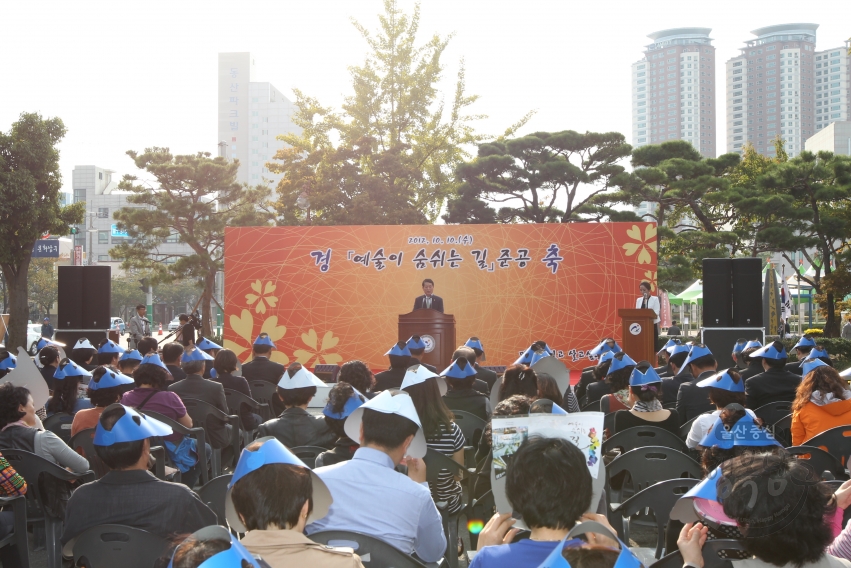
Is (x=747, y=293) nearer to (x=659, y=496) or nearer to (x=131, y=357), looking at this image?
(x=131, y=357)

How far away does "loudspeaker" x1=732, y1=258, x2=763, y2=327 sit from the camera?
11555 millimetres

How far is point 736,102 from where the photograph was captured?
130 meters

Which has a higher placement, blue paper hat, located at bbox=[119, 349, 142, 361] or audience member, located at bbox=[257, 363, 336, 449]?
blue paper hat, located at bbox=[119, 349, 142, 361]

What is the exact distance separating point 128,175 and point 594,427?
23610 millimetres

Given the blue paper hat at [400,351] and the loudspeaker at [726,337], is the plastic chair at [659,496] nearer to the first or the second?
the blue paper hat at [400,351]

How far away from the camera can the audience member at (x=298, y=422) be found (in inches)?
167

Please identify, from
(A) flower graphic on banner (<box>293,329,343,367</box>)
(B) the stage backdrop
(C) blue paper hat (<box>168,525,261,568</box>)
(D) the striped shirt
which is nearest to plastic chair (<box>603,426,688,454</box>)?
(D) the striped shirt

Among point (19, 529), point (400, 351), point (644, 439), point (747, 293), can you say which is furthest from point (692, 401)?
point (747, 293)

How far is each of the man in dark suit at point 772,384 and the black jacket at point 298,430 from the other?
3192mm

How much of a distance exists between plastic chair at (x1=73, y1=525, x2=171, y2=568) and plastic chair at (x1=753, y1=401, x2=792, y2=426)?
428 centimetres

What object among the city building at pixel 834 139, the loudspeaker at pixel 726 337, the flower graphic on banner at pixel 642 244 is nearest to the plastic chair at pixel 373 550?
the loudspeaker at pixel 726 337

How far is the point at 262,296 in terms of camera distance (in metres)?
15.3

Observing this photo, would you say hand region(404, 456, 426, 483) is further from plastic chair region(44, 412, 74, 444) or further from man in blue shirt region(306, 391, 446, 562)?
plastic chair region(44, 412, 74, 444)

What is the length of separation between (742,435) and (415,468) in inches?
48.6
